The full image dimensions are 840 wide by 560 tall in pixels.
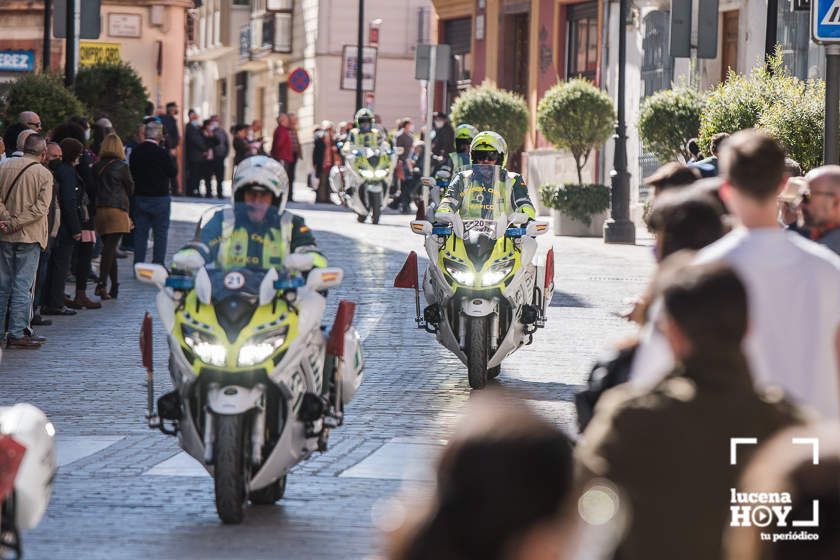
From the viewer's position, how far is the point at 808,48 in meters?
28.6

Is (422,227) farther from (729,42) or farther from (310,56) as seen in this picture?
(310,56)

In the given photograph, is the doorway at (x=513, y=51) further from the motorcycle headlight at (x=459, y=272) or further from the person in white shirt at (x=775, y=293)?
the person in white shirt at (x=775, y=293)

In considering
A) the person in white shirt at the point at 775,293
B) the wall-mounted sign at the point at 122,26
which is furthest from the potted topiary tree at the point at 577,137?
the person in white shirt at the point at 775,293

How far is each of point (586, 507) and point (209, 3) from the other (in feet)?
231

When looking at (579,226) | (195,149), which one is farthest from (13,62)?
(579,226)

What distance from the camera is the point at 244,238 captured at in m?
9.06

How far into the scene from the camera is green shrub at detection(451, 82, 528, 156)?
119 ft

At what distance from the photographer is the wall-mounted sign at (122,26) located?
146 feet

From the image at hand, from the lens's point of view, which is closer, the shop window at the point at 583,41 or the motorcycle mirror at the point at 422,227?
the motorcycle mirror at the point at 422,227

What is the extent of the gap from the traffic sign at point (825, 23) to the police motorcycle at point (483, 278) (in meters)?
2.63

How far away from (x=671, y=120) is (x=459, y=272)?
1487 centimetres

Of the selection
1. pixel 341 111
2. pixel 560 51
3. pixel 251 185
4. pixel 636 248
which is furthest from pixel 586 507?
pixel 341 111

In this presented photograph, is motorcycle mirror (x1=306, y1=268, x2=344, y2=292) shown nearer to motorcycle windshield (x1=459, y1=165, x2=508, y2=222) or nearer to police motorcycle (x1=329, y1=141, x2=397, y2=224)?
motorcycle windshield (x1=459, y1=165, x2=508, y2=222)

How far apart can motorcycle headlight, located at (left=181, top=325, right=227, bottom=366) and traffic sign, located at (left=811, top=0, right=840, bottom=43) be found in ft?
15.5
